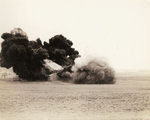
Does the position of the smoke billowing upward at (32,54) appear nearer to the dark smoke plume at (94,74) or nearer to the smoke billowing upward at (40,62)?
the smoke billowing upward at (40,62)

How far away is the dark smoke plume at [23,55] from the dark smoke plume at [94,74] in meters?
2.79

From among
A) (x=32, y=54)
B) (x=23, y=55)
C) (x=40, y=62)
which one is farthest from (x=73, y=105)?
(x=40, y=62)

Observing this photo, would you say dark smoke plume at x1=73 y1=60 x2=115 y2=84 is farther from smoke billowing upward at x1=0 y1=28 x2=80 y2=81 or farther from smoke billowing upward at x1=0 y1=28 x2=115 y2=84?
smoke billowing upward at x1=0 y1=28 x2=80 y2=81

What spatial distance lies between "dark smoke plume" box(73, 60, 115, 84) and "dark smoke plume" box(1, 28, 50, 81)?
2.79 metres

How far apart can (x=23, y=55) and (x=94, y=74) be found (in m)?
5.43

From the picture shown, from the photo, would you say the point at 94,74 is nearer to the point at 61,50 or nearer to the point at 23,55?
the point at 61,50

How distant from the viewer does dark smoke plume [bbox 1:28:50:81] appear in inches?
632

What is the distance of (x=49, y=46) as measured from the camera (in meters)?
19.2

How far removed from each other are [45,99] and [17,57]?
6.28 m

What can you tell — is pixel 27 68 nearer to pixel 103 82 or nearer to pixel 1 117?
pixel 103 82

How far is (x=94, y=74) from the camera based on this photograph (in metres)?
16.8

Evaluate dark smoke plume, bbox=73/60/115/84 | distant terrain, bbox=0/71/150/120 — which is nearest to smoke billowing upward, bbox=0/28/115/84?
dark smoke plume, bbox=73/60/115/84

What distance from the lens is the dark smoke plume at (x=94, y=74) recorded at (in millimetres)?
16672

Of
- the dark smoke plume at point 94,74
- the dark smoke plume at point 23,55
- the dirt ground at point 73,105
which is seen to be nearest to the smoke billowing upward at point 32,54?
the dark smoke plume at point 23,55
